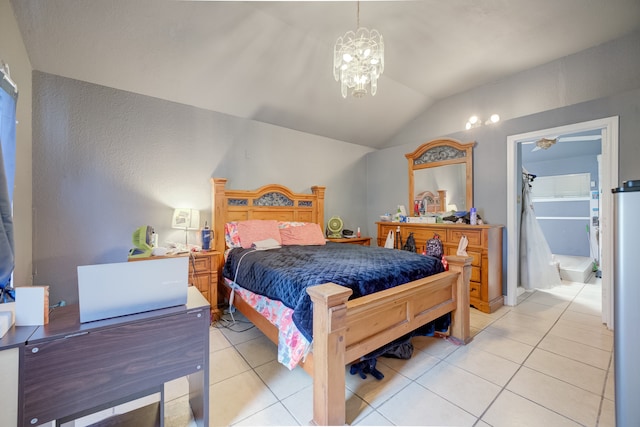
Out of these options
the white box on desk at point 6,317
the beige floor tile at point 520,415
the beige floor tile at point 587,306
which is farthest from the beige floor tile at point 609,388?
the white box on desk at point 6,317

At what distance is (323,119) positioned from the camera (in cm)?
396

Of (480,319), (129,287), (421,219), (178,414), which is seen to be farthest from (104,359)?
(421,219)

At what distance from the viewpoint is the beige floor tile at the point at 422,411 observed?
1413mm

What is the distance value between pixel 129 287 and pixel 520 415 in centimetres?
215

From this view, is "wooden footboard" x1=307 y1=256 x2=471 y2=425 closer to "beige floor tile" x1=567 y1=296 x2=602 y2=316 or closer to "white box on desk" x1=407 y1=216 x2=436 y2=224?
"white box on desk" x1=407 y1=216 x2=436 y2=224

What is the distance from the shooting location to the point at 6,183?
117 centimetres

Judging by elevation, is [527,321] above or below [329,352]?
below

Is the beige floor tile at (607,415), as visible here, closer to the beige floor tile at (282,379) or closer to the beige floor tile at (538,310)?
the beige floor tile at (538,310)

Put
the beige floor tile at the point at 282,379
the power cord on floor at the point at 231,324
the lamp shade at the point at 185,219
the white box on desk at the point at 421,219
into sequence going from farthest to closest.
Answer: the white box on desk at the point at 421,219 < the lamp shade at the point at 185,219 < the power cord on floor at the point at 231,324 < the beige floor tile at the point at 282,379

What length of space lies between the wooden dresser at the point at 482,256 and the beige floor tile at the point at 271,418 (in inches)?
103

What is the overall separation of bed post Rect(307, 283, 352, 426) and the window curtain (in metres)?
1.39

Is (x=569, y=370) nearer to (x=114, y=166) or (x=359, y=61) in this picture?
(x=359, y=61)

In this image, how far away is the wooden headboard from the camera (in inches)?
124

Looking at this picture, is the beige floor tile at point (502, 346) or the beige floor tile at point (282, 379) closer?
the beige floor tile at point (282, 379)
